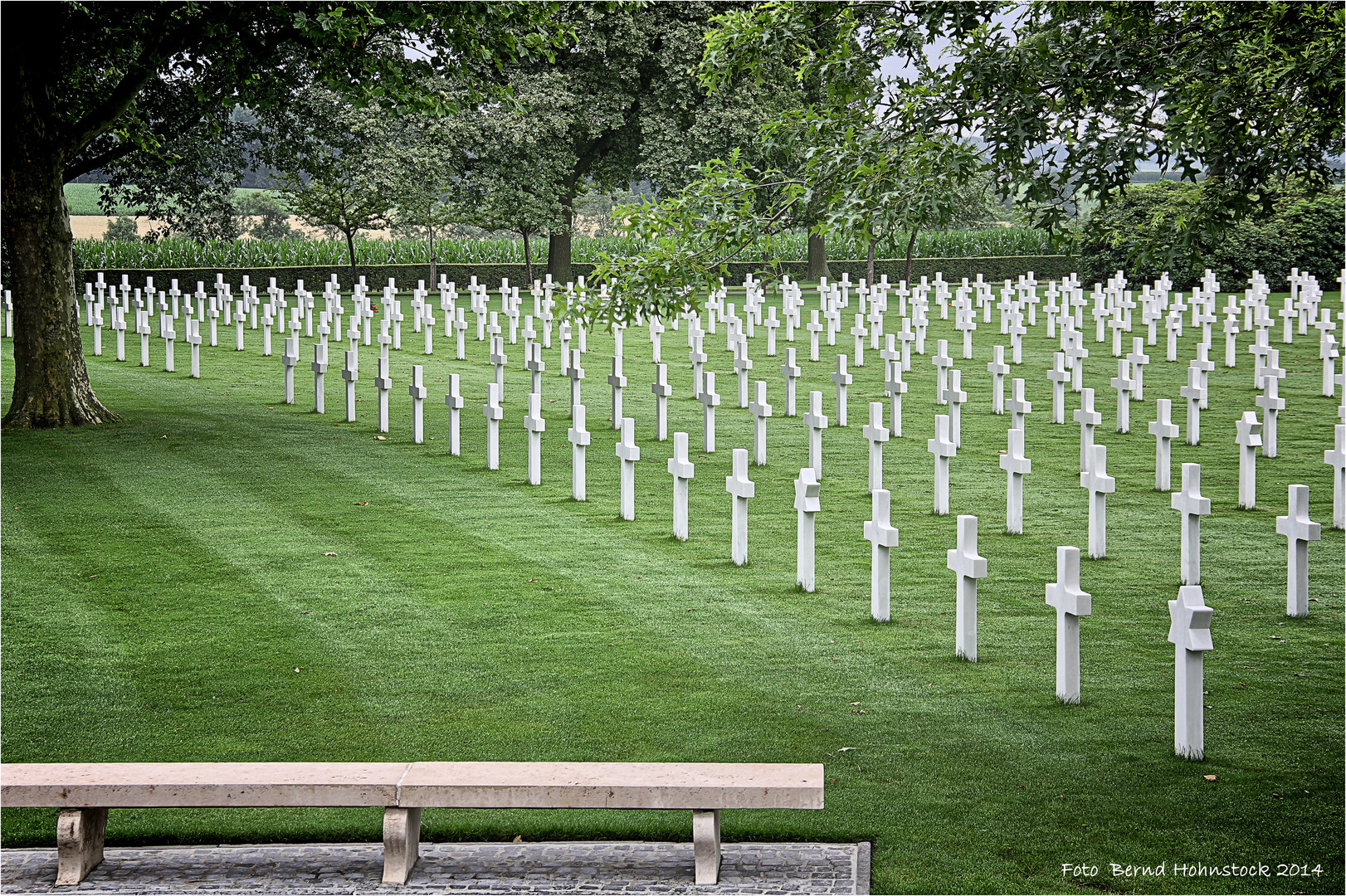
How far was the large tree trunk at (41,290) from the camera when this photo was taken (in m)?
15.4

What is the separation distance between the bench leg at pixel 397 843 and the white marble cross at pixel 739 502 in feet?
17.1

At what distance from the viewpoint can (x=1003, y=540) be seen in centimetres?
1084

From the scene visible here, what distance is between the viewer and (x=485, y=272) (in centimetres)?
4369

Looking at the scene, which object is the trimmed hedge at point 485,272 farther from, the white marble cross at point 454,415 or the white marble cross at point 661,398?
the white marble cross at point 454,415

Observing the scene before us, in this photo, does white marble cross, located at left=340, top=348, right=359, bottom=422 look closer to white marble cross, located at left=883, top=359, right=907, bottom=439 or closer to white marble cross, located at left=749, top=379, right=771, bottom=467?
white marble cross, located at left=749, top=379, right=771, bottom=467

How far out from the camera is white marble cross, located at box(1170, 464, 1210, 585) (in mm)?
8977

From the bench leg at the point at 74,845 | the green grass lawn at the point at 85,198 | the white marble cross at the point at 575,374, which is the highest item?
the green grass lawn at the point at 85,198

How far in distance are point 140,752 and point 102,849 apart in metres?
1.03

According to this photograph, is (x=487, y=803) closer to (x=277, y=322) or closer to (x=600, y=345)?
(x=600, y=345)

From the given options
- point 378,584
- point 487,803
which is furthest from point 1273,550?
point 487,803

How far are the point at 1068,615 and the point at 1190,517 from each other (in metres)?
2.75

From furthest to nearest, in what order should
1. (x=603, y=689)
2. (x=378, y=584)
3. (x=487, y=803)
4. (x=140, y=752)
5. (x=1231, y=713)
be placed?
(x=378, y=584), (x=603, y=689), (x=1231, y=713), (x=140, y=752), (x=487, y=803)

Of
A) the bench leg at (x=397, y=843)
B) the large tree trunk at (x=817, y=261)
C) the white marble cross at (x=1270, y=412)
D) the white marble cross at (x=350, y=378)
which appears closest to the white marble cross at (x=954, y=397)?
the white marble cross at (x=1270, y=412)

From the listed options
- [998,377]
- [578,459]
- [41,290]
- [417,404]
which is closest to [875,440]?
[578,459]
